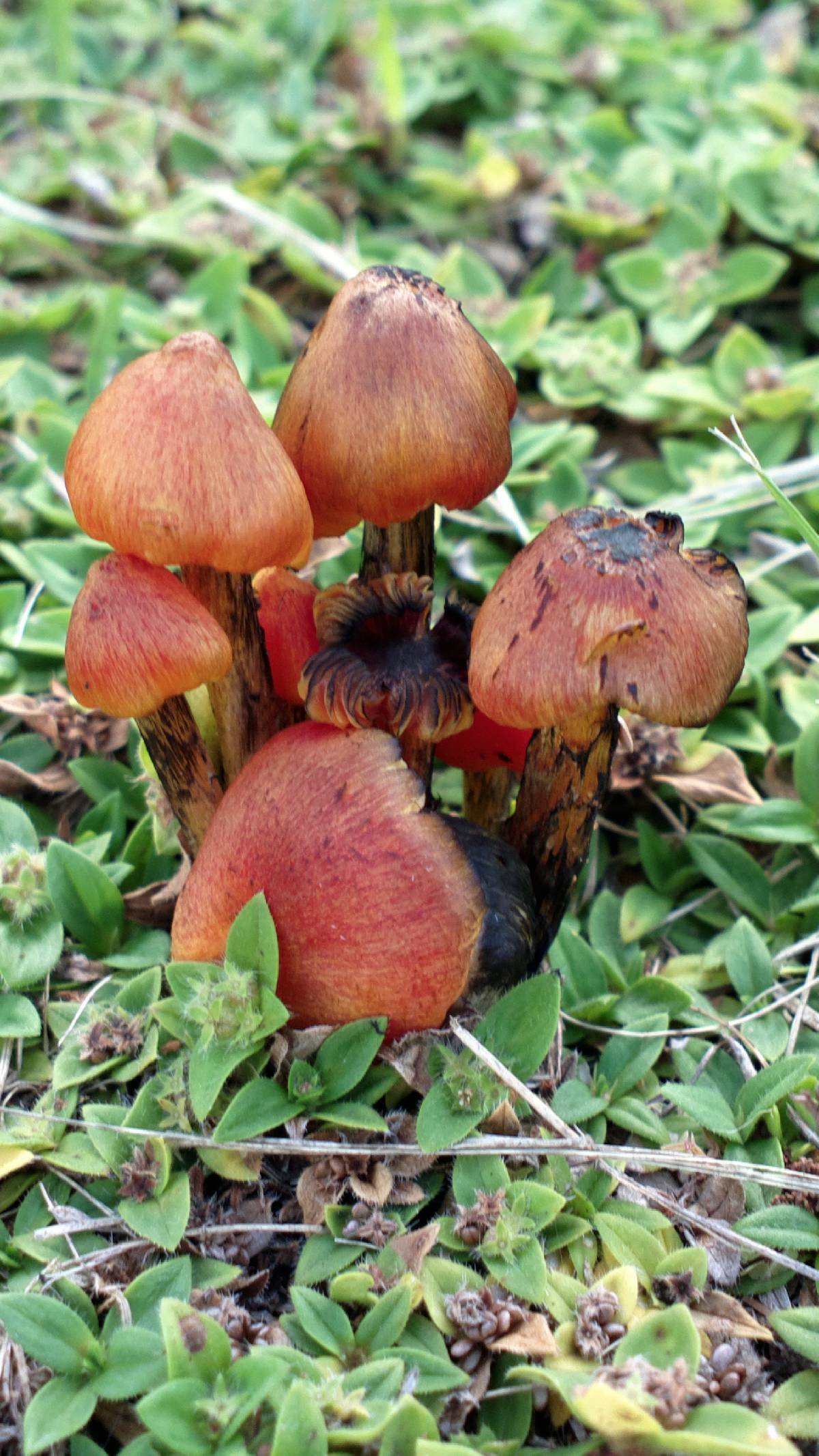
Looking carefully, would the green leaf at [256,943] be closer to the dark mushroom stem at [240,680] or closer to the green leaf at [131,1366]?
the dark mushroom stem at [240,680]

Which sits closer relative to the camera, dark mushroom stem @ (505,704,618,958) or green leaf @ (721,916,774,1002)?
dark mushroom stem @ (505,704,618,958)

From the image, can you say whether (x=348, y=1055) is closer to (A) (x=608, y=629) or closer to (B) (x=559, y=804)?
(B) (x=559, y=804)

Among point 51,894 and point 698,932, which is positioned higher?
point 51,894

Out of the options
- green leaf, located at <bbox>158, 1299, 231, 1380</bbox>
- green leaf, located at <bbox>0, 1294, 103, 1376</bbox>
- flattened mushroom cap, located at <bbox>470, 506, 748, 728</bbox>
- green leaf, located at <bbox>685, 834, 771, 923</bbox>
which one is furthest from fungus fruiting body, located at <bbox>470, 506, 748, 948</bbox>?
green leaf, located at <bbox>0, 1294, 103, 1376</bbox>

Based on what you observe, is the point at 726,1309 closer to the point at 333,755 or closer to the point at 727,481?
the point at 333,755

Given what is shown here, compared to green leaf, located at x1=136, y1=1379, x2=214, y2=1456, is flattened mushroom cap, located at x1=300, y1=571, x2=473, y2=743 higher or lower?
higher

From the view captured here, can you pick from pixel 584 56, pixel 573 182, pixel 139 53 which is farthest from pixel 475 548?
pixel 139 53

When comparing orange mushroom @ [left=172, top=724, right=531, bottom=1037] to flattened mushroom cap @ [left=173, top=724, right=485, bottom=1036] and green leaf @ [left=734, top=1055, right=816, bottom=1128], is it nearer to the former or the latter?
flattened mushroom cap @ [left=173, top=724, right=485, bottom=1036]
